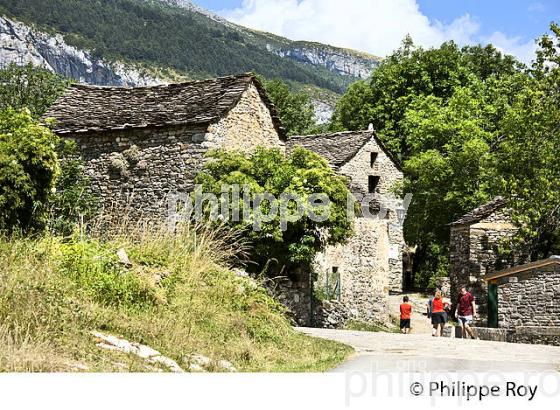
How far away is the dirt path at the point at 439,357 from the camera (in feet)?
36.3

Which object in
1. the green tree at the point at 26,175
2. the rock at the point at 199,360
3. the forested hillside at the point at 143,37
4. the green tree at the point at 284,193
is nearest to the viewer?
the rock at the point at 199,360

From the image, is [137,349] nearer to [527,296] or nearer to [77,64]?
[527,296]

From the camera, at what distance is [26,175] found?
15.2 meters

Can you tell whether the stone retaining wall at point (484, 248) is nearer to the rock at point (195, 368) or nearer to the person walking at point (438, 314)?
the person walking at point (438, 314)

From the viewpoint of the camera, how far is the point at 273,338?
12.8 meters

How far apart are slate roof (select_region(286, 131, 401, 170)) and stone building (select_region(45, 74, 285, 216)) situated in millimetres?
9025

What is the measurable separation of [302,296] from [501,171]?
41.5ft

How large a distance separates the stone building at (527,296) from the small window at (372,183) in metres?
13.1

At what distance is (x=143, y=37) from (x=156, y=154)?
127408 mm

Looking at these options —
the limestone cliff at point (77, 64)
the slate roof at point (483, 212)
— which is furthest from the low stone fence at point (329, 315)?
the limestone cliff at point (77, 64)

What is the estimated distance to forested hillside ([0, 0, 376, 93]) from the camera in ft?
445

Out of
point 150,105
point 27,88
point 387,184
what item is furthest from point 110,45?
point 150,105

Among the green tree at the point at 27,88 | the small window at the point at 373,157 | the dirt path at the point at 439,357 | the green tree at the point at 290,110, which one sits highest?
the green tree at the point at 290,110

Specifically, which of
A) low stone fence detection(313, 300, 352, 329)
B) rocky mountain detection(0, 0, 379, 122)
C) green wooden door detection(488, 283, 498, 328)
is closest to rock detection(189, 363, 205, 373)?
low stone fence detection(313, 300, 352, 329)
